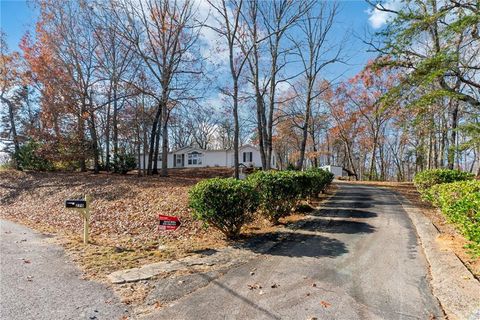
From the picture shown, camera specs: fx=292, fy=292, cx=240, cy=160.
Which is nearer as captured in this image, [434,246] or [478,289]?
[478,289]

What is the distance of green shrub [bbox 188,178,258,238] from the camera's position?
18.1ft

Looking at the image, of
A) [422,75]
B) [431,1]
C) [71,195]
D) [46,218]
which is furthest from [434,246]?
[71,195]

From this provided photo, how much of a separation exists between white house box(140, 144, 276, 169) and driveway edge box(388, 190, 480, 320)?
2472 centimetres

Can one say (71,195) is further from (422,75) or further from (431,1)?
(431,1)

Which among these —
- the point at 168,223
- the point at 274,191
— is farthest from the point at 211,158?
the point at 168,223

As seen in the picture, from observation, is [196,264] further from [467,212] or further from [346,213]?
[346,213]

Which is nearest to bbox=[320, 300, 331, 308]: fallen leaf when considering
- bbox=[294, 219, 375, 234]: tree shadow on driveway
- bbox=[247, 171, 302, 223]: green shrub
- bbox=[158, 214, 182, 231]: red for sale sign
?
bbox=[158, 214, 182, 231]: red for sale sign

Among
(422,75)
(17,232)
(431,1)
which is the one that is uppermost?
(431,1)

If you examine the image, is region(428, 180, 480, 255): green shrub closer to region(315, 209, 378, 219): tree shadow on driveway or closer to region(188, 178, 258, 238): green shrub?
region(315, 209, 378, 219): tree shadow on driveway

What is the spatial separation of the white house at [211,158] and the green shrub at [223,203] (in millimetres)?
23711

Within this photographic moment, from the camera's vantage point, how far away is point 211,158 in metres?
31.9

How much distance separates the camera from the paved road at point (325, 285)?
10.0 ft

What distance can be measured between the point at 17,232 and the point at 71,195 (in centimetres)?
419

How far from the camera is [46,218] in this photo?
9148 mm
